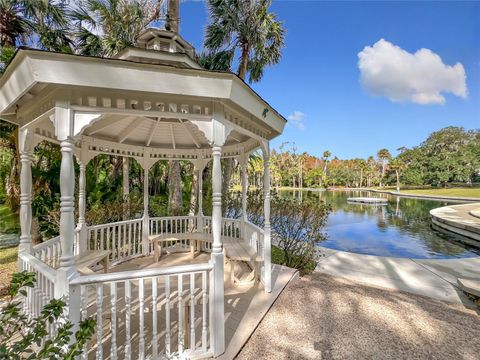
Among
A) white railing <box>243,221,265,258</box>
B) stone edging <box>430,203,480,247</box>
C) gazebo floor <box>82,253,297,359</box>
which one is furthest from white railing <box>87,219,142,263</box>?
stone edging <box>430,203,480,247</box>

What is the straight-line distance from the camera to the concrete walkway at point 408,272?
4965mm

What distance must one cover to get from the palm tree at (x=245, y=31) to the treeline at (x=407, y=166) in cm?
1941

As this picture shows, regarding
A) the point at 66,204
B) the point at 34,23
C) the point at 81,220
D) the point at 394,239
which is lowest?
the point at 394,239

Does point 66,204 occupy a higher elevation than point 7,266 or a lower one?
higher

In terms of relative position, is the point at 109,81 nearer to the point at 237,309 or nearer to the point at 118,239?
the point at 237,309

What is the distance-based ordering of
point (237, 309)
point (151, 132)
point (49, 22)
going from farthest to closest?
point (49, 22)
point (151, 132)
point (237, 309)

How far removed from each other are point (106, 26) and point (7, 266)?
8.28 meters

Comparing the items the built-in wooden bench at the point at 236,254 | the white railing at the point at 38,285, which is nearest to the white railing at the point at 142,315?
the white railing at the point at 38,285

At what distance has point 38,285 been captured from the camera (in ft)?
9.24

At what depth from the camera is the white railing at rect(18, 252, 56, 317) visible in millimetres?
2512

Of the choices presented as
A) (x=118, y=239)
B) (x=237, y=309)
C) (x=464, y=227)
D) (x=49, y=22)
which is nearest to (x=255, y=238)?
(x=237, y=309)

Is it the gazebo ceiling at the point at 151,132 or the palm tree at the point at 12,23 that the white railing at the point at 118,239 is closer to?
the gazebo ceiling at the point at 151,132

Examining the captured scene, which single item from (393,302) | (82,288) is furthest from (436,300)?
(82,288)

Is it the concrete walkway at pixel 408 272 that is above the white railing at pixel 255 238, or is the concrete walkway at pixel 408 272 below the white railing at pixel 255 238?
below
